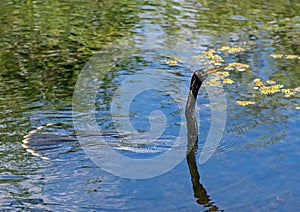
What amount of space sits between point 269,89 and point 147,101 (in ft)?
5.64

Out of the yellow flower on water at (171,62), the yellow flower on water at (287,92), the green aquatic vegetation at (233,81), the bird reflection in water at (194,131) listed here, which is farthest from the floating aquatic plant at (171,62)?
the bird reflection in water at (194,131)

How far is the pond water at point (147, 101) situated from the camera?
17.1 ft

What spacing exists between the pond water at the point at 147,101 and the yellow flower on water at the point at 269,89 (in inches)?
0.8

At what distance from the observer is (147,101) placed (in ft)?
24.1

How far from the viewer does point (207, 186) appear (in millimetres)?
5336

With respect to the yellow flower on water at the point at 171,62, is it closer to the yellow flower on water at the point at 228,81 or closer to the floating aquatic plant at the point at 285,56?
the yellow flower on water at the point at 228,81

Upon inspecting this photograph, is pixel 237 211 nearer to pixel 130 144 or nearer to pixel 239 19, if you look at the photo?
pixel 130 144

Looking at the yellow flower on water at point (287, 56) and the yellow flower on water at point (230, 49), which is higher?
the yellow flower on water at point (230, 49)

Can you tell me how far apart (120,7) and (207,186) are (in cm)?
750

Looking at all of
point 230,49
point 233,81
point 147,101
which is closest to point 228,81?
point 233,81

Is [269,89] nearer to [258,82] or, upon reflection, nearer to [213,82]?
[258,82]

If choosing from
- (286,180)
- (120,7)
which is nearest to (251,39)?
(120,7)

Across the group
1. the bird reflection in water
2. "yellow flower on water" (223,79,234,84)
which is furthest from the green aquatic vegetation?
the bird reflection in water

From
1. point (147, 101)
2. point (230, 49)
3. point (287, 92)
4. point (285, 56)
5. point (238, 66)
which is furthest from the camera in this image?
point (230, 49)
